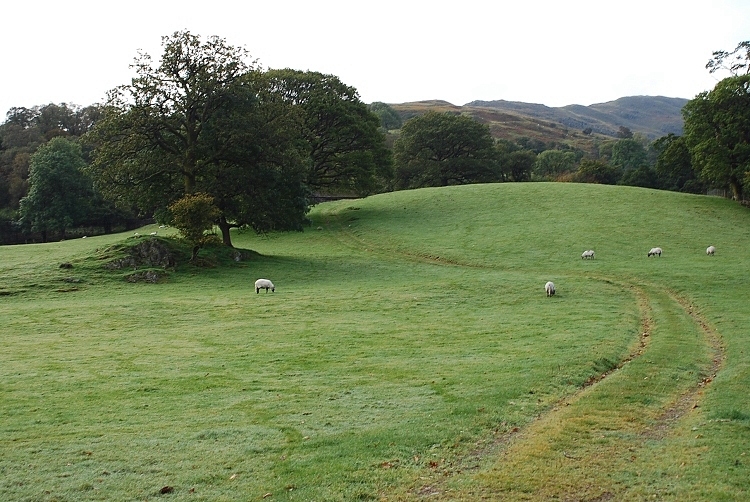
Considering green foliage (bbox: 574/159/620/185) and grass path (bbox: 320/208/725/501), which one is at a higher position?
green foliage (bbox: 574/159/620/185)

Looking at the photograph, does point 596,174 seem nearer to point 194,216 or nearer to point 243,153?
point 243,153

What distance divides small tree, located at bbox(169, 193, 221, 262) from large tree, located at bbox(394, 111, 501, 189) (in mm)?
56710

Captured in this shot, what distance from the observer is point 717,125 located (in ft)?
198

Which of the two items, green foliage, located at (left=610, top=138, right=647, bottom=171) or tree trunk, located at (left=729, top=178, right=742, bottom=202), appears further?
green foliage, located at (left=610, top=138, right=647, bottom=171)

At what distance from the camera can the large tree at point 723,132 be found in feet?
189

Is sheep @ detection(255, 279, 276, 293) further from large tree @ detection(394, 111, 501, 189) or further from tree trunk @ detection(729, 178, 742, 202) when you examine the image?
large tree @ detection(394, 111, 501, 189)

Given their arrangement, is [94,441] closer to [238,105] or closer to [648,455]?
[648,455]

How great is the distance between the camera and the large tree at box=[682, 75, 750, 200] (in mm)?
57750

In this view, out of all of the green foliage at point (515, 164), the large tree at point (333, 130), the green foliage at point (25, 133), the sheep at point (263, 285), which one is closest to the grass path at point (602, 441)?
the sheep at point (263, 285)

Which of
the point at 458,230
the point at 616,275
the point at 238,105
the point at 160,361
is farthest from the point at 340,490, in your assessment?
the point at 458,230

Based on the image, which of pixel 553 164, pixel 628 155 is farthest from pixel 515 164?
pixel 628 155

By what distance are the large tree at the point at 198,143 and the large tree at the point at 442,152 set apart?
48.1 metres

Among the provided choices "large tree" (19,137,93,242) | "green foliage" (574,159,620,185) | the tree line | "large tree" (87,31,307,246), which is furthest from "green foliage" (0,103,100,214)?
"green foliage" (574,159,620,185)

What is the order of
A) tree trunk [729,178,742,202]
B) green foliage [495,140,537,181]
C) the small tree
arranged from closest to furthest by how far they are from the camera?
the small tree → tree trunk [729,178,742,202] → green foliage [495,140,537,181]
